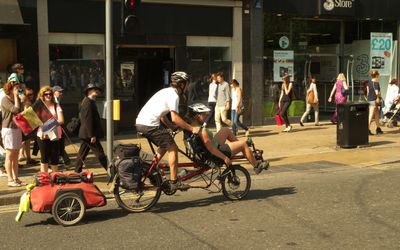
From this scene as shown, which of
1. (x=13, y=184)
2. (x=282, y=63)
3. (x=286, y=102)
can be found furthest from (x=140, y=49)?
(x=13, y=184)

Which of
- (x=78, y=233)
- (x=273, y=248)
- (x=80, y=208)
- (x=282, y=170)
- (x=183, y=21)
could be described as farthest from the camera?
(x=183, y=21)

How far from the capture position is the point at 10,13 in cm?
1312

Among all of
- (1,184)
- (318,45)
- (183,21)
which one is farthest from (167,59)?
(1,184)

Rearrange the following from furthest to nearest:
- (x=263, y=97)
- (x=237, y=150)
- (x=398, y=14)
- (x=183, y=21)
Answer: (x=398, y=14), (x=263, y=97), (x=183, y=21), (x=237, y=150)

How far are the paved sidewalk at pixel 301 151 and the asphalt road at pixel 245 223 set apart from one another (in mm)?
1717

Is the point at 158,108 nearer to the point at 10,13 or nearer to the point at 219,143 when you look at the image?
the point at 219,143

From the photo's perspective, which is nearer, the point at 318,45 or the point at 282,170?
the point at 282,170

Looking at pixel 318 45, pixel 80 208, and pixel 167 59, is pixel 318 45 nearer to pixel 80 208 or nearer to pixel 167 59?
pixel 167 59

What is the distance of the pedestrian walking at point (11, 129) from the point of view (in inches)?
334

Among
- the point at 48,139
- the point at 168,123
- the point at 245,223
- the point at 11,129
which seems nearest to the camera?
the point at 245,223

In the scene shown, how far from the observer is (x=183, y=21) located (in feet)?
52.0

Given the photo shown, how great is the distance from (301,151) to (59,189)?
23.3 feet

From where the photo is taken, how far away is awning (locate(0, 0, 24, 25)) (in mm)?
12867

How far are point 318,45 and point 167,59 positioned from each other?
251 inches
